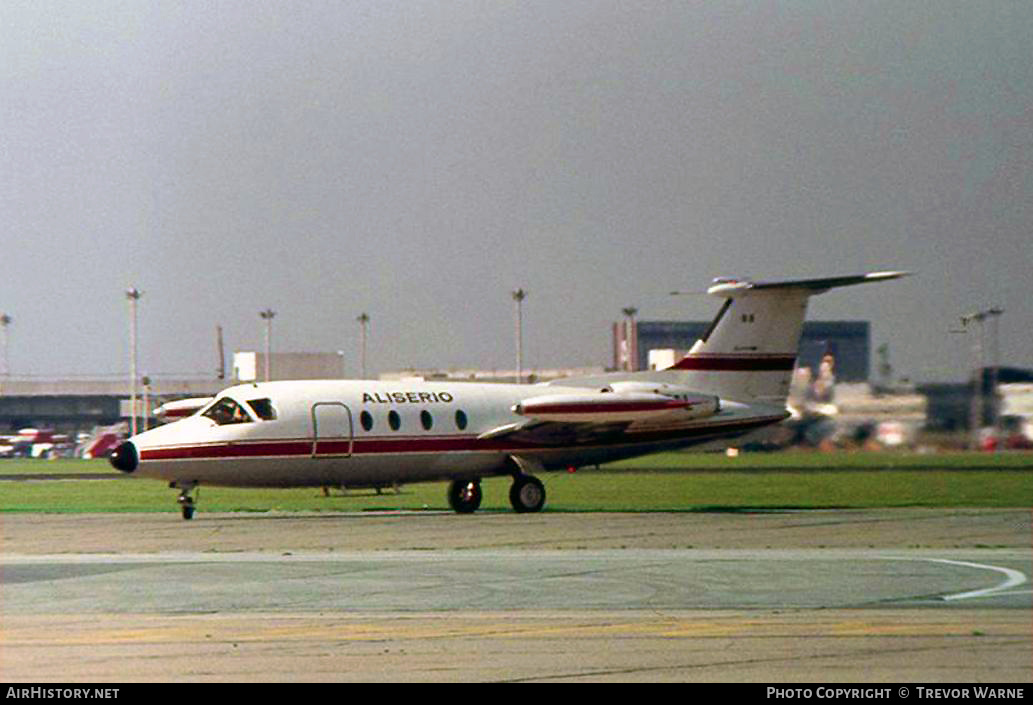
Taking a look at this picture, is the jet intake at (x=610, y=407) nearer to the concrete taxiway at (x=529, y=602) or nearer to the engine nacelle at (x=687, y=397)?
the engine nacelle at (x=687, y=397)

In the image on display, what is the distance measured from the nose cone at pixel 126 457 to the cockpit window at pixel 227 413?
198 cm

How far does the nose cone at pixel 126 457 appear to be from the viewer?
3344 centimetres

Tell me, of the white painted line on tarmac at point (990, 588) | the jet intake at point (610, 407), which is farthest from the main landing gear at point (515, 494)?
the white painted line on tarmac at point (990, 588)

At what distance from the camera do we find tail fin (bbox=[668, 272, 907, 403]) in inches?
1549

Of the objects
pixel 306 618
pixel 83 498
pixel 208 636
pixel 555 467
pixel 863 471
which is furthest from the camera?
pixel 863 471

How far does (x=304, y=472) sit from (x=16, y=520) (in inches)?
247

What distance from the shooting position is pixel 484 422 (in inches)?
1496

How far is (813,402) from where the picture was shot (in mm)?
40844

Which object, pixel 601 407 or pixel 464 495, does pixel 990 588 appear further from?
pixel 464 495

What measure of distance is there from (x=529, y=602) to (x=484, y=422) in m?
19.4

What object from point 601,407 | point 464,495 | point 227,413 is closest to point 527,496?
point 464,495
